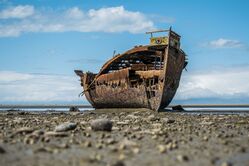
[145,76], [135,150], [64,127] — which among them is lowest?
[135,150]

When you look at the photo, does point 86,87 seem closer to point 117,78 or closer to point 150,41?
point 117,78

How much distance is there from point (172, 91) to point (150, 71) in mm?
2978

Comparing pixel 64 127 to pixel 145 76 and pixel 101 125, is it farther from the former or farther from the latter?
pixel 145 76

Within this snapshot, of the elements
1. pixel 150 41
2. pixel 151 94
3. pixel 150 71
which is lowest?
pixel 151 94

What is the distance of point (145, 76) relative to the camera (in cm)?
2359

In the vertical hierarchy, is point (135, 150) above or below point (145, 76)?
below

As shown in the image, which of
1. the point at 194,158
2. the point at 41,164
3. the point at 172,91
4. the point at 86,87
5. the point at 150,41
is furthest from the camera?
the point at 86,87

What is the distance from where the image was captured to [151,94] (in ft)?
76.3

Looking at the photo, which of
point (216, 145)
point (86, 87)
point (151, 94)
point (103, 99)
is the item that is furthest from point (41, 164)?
point (86, 87)

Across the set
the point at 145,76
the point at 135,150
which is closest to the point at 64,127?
the point at 135,150

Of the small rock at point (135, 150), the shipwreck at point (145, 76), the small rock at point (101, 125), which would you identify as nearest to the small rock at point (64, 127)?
the small rock at point (101, 125)

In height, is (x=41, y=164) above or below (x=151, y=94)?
below

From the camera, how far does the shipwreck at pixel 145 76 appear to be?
2276 centimetres

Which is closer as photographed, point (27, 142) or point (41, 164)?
point (41, 164)
